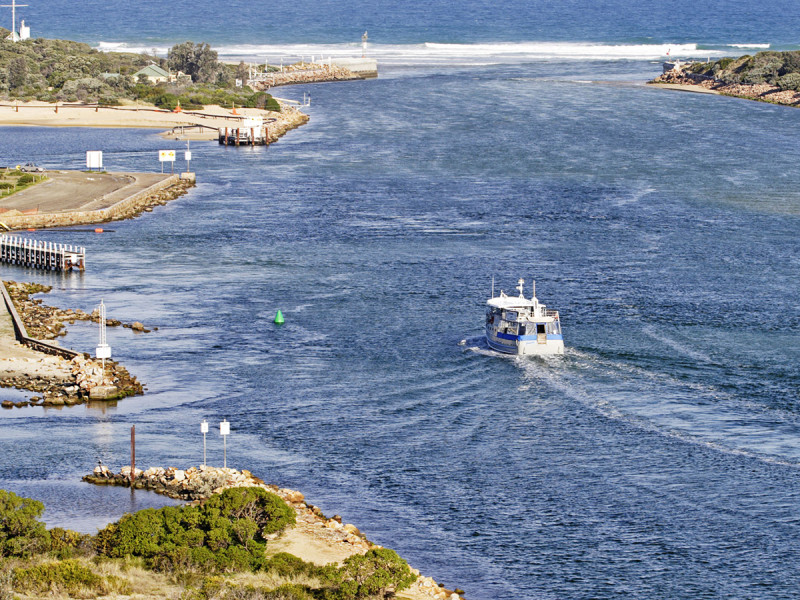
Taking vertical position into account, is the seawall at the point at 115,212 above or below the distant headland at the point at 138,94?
below

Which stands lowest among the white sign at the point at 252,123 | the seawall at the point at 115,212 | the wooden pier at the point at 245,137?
the seawall at the point at 115,212

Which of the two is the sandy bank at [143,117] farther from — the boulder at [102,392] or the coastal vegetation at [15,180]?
the boulder at [102,392]

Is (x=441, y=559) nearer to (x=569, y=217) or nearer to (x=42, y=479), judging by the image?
(x=42, y=479)

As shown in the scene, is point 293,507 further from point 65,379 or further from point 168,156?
point 168,156

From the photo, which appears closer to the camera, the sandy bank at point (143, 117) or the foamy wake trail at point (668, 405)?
the foamy wake trail at point (668, 405)

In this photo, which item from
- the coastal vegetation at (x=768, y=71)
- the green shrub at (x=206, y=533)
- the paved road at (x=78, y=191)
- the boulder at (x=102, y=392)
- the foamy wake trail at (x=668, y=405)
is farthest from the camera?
the coastal vegetation at (x=768, y=71)

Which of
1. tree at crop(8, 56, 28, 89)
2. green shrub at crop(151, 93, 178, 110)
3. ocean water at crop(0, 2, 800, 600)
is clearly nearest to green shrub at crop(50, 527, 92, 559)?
ocean water at crop(0, 2, 800, 600)

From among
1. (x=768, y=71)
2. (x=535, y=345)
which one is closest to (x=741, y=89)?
(x=768, y=71)

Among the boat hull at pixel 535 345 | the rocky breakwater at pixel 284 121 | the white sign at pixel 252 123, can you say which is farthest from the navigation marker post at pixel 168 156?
the boat hull at pixel 535 345
